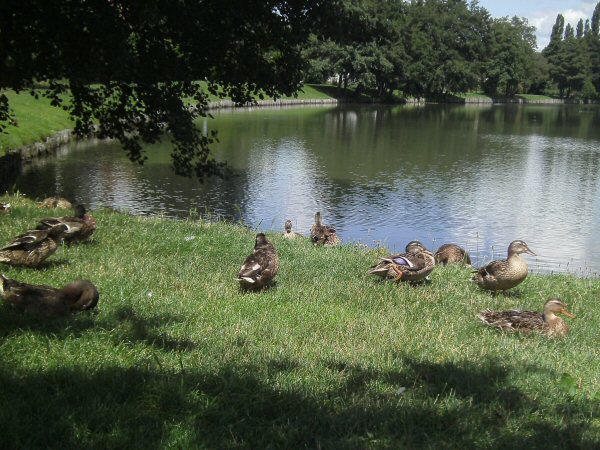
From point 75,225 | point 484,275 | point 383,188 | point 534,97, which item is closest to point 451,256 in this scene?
point 484,275

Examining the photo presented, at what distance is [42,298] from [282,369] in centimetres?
251

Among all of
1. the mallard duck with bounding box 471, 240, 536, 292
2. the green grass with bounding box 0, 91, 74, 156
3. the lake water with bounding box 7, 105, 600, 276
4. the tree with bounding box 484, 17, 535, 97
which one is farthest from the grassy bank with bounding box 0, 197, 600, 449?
the tree with bounding box 484, 17, 535, 97

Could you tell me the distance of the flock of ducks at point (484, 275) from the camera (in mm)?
7809

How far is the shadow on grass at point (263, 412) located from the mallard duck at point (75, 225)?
16.4 ft

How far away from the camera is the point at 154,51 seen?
445 inches

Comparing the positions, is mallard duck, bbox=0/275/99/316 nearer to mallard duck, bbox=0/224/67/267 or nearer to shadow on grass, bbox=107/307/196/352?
shadow on grass, bbox=107/307/196/352

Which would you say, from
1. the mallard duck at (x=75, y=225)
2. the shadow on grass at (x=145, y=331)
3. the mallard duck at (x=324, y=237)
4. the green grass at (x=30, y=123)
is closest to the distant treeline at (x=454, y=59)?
the green grass at (x=30, y=123)

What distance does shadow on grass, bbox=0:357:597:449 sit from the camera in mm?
4531

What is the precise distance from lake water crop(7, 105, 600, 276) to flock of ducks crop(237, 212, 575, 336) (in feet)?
24.9

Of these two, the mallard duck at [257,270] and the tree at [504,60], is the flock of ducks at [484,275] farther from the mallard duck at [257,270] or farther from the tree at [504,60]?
the tree at [504,60]

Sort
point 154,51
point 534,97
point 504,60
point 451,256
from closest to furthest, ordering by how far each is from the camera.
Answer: point 154,51
point 451,256
point 504,60
point 534,97

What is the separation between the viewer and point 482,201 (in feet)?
88.4

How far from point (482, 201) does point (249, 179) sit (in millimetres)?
9573

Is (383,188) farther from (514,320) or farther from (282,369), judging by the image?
(282,369)
